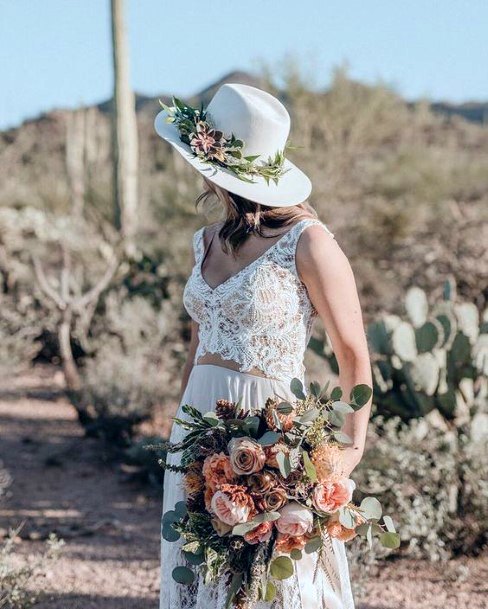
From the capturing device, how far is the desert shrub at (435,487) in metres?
4.41

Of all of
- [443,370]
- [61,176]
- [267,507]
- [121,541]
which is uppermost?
[267,507]

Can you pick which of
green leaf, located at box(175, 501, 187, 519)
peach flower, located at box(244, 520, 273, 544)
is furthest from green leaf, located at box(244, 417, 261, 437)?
green leaf, located at box(175, 501, 187, 519)

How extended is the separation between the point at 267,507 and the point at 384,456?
8.26ft

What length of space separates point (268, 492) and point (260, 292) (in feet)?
2.07

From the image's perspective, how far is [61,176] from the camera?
24.4m

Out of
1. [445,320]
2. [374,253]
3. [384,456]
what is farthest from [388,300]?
[384,456]

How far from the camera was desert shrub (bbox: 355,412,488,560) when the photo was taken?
14.5ft

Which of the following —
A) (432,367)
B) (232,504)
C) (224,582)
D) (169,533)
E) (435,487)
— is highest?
(232,504)

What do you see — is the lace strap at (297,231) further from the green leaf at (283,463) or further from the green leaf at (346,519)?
the green leaf at (346,519)

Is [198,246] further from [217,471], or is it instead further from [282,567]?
[282,567]

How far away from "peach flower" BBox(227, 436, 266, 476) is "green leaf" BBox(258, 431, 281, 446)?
15 millimetres

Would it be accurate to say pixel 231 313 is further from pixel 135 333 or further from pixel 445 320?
pixel 135 333

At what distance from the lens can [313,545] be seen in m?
2.24

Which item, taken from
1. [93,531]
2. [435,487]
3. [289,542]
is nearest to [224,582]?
[289,542]
